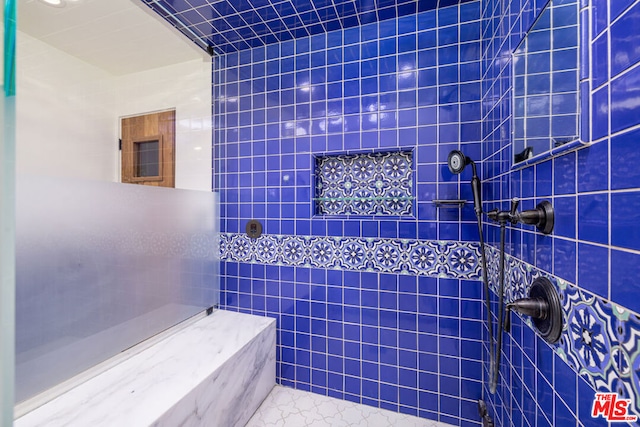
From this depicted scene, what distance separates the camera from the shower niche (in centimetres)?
58

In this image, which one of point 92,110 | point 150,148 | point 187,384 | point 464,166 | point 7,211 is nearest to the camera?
point 7,211


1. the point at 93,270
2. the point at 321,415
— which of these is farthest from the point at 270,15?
the point at 321,415

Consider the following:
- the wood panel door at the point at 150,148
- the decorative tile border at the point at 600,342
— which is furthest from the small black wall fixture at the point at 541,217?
the wood panel door at the point at 150,148

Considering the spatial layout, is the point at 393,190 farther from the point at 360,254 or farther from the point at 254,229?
the point at 254,229

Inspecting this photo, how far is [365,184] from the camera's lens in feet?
5.21

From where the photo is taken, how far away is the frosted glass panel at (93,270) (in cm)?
91

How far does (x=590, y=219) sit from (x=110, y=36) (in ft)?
7.04

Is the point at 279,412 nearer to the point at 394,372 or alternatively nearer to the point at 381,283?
the point at 394,372

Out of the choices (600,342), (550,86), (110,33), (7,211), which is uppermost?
(110,33)

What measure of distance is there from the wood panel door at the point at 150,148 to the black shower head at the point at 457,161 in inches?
63.1

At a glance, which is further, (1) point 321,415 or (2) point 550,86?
(1) point 321,415

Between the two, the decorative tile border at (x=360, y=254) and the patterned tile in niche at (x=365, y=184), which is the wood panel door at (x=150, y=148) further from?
the patterned tile in niche at (x=365, y=184)

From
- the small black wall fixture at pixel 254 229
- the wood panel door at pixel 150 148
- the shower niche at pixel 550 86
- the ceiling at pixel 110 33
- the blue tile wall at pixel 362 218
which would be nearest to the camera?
the shower niche at pixel 550 86

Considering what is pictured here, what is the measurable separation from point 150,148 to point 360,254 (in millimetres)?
1498
